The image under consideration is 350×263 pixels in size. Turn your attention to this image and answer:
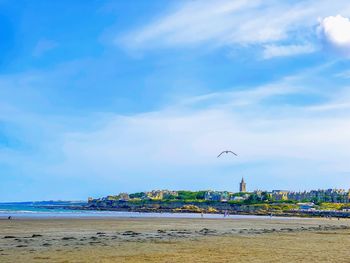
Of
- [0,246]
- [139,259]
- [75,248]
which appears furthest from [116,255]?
[0,246]

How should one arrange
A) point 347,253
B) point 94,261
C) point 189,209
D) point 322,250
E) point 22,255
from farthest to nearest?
1. point 189,209
2. point 322,250
3. point 347,253
4. point 22,255
5. point 94,261

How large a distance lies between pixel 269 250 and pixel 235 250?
1.55m

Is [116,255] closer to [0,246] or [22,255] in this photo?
[22,255]

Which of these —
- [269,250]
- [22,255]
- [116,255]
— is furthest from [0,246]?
[269,250]

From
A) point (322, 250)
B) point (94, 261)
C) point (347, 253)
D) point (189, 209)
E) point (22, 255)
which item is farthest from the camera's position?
point (189, 209)

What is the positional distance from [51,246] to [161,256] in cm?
621

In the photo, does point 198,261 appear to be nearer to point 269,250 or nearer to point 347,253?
point 269,250

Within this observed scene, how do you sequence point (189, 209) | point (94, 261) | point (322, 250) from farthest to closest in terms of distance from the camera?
point (189, 209) < point (322, 250) < point (94, 261)

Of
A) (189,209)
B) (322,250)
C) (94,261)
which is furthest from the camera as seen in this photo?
(189,209)

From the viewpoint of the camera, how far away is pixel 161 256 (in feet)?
62.4

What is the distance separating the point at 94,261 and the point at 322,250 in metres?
11.0

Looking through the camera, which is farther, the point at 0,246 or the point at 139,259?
the point at 0,246

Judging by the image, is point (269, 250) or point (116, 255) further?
point (269, 250)

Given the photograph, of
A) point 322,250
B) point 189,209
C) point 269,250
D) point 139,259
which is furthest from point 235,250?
point 189,209
